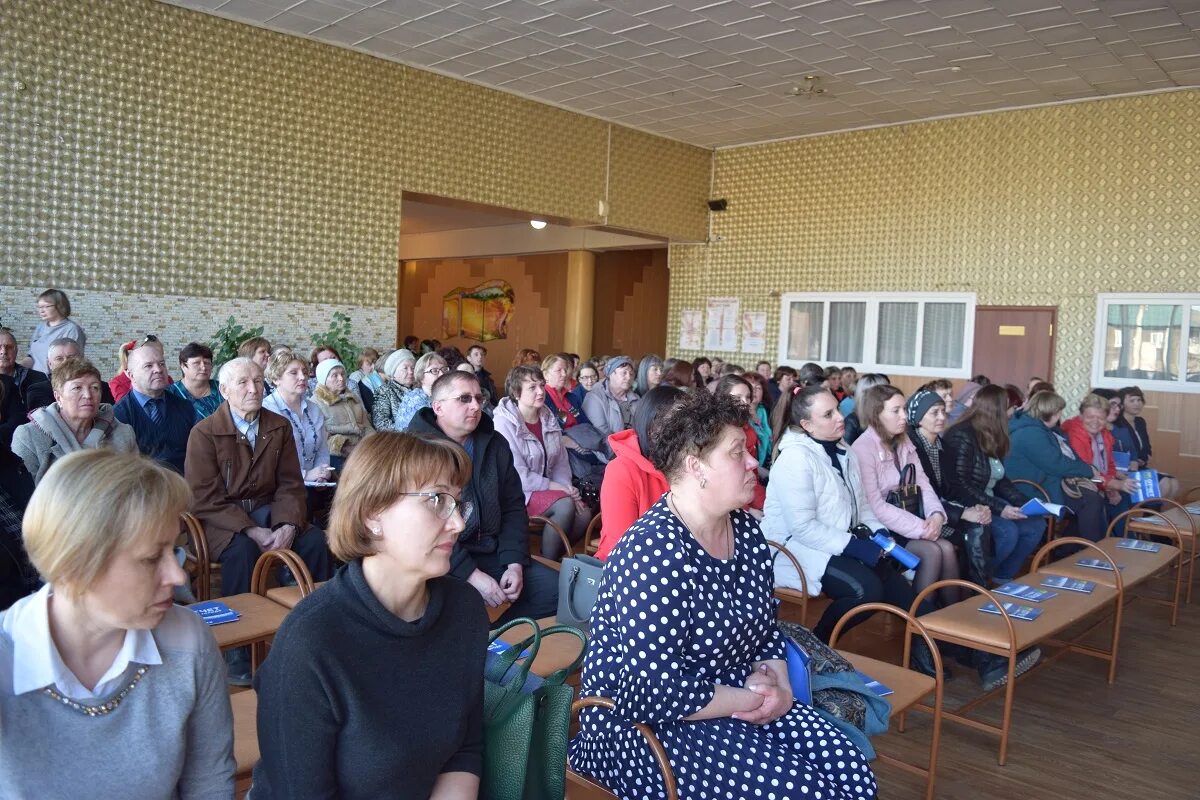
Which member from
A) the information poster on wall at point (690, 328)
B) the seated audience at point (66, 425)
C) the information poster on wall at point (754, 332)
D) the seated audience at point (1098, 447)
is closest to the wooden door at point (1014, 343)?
the information poster on wall at point (754, 332)

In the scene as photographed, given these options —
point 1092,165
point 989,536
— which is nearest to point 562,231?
point 1092,165

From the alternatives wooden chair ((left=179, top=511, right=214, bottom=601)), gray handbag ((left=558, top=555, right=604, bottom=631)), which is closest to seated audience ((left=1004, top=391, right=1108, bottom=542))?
gray handbag ((left=558, top=555, right=604, bottom=631))

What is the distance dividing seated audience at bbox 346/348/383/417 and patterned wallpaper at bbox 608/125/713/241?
4828mm

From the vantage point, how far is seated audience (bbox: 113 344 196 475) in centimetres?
499

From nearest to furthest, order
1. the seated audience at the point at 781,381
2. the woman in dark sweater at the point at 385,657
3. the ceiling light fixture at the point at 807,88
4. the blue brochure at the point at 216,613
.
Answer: the woman in dark sweater at the point at 385,657 → the blue brochure at the point at 216,613 → the seated audience at the point at 781,381 → the ceiling light fixture at the point at 807,88

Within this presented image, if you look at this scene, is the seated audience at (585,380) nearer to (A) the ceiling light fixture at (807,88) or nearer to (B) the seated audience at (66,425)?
(B) the seated audience at (66,425)

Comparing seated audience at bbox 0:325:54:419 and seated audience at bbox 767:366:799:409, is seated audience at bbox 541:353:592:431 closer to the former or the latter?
seated audience at bbox 0:325:54:419

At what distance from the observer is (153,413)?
199 inches

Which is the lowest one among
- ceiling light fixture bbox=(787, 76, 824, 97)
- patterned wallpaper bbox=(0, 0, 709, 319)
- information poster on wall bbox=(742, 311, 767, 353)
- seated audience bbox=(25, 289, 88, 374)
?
seated audience bbox=(25, 289, 88, 374)

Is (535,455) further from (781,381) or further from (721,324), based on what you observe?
(721,324)

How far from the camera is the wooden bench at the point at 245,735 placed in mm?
2031

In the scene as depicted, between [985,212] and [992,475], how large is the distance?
23.0ft

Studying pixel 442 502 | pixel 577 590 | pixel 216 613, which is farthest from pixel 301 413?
pixel 442 502

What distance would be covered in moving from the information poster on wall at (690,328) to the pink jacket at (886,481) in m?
9.70
